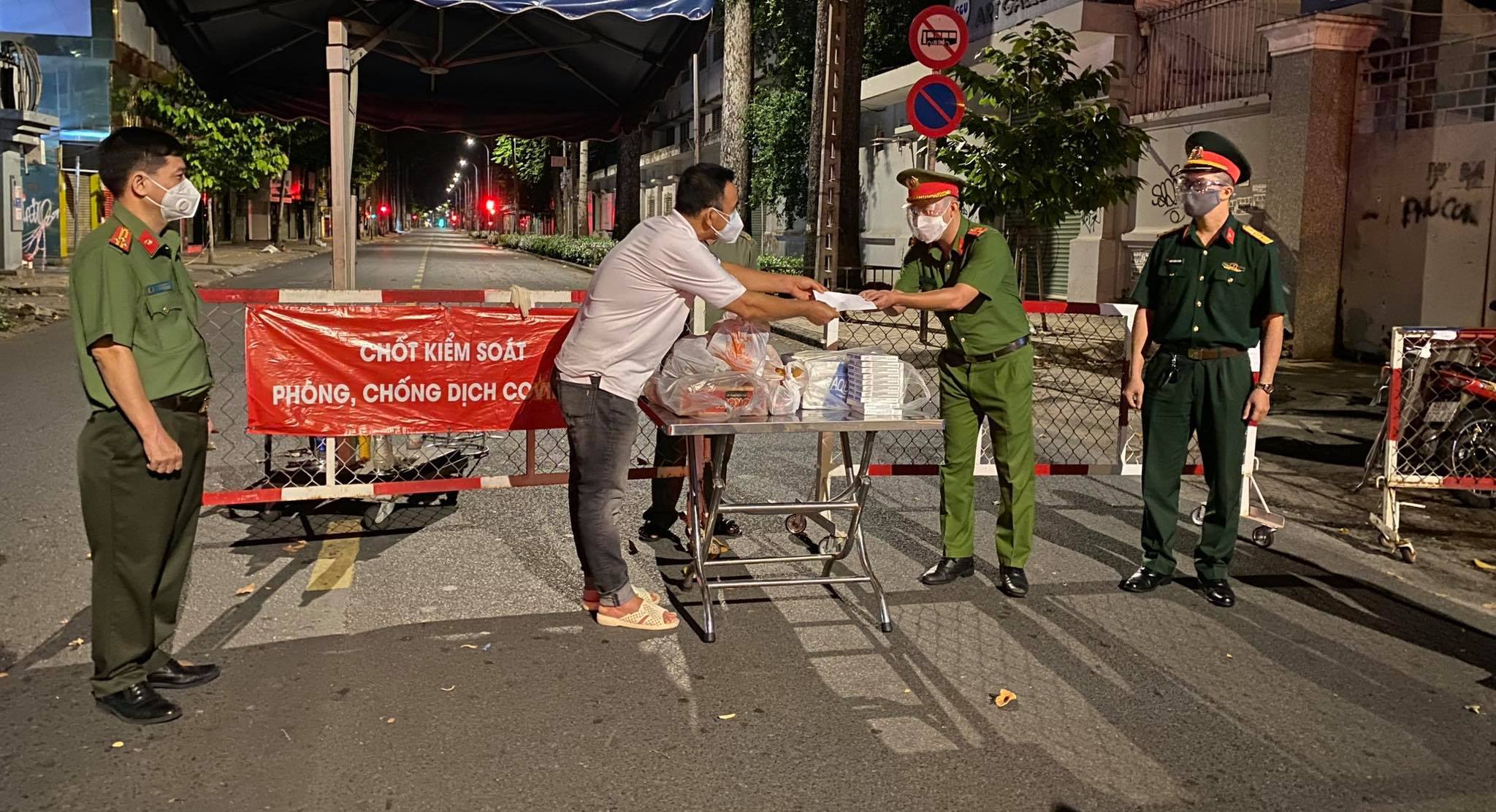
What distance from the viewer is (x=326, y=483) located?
6008mm

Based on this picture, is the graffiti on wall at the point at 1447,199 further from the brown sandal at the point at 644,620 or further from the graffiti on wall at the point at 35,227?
the graffiti on wall at the point at 35,227

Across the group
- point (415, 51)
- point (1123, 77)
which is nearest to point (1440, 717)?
point (415, 51)

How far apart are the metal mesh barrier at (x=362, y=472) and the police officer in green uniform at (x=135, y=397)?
1290mm

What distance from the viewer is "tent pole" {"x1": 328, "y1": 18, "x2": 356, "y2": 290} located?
7.03 meters

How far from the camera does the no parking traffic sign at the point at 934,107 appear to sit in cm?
1038

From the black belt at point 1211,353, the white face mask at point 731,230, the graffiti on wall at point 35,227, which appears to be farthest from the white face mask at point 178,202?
the graffiti on wall at point 35,227

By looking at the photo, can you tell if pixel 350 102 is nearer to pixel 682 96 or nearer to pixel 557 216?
pixel 682 96

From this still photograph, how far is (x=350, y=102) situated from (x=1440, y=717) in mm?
6666

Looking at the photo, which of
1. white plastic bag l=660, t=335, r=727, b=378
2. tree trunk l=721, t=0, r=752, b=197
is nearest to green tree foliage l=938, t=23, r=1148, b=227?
white plastic bag l=660, t=335, r=727, b=378

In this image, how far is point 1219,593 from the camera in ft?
18.1

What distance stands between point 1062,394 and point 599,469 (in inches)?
339

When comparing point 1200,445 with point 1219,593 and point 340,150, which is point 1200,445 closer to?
point 1219,593

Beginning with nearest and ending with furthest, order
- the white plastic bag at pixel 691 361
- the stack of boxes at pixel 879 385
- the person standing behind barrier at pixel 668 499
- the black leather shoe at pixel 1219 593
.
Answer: the white plastic bag at pixel 691 361 → the stack of boxes at pixel 879 385 → the black leather shoe at pixel 1219 593 → the person standing behind barrier at pixel 668 499

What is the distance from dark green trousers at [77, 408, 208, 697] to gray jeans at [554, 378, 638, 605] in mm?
1412
